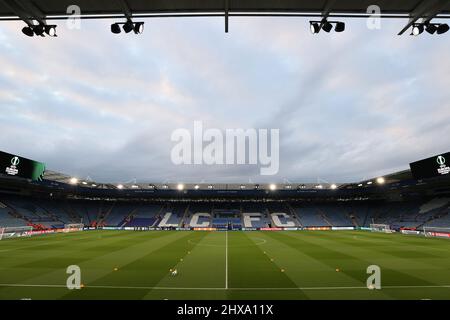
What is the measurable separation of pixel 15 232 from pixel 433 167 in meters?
65.8

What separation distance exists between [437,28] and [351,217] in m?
71.5

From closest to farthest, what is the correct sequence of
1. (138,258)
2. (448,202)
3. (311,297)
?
(311,297)
(138,258)
(448,202)

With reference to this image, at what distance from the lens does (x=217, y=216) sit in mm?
74188

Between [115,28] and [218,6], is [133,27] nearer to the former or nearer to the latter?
[115,28]

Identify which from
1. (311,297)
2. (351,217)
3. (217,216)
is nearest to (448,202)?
(351,217)

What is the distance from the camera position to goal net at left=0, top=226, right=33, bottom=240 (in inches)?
1595

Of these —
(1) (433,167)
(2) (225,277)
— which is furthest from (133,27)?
(1) (433,167)

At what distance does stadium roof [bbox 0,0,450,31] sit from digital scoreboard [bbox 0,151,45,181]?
36.3 meters

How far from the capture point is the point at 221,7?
777cm

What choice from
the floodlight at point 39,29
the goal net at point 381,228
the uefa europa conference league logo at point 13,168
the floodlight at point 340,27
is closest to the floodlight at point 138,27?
the floodlight at point 39,29

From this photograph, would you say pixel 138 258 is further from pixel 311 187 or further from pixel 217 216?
pixel 311 187

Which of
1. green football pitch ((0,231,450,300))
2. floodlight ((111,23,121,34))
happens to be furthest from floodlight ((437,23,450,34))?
green football pitch ((0,231,450,300))

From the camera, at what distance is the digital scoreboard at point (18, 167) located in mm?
35469

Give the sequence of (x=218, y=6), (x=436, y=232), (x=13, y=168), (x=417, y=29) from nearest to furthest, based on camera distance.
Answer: (x=218, y=6), (x=417, y=29), (x=13, y=168), (x=436, y=232)
